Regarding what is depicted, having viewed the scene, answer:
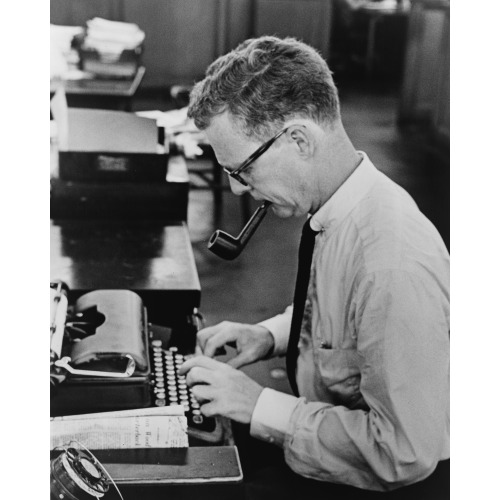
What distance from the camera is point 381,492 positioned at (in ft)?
4.77

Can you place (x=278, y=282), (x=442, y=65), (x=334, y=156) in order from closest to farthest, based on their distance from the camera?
(x=334, y=156) < (x=278, y=282) < (x=442, y=65)

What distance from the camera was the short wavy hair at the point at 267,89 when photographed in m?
1.46

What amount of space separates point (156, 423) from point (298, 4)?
5.68 meters

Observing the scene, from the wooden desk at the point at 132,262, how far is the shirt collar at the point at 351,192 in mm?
563

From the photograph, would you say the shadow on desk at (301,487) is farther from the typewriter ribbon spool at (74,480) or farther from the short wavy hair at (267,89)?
the short wavy hair at (267,89)

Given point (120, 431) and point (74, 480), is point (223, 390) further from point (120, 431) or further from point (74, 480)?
point (74, 480)

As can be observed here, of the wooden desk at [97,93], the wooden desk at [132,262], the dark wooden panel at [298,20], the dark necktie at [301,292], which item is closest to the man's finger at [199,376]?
the dark necktie at [301,292]

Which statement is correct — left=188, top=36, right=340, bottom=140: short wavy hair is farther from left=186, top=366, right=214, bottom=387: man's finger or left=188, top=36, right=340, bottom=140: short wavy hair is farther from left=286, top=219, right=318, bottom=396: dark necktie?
left=186, top=366, right=214, bottom=387: man's finger

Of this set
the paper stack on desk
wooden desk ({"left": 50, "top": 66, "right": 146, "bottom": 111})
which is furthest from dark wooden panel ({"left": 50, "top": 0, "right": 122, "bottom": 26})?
the paper stack on desk

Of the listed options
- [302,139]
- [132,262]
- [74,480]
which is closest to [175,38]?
[132,262]

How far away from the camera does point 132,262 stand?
218cm
